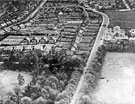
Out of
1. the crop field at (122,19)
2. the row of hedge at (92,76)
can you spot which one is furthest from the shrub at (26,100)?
the crop field at (122,19)

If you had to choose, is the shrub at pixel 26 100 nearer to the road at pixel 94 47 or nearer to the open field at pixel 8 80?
the open field at pixel 8 80

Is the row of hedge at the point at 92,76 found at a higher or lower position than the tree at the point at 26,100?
lower

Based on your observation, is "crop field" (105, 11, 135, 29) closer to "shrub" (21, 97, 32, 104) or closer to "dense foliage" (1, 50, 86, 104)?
"dense foliage" (1, 50, 86, 104)

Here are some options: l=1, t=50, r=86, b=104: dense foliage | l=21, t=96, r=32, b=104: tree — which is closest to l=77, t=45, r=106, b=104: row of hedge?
l=1, t=50, r=86, b=104: dense foliage

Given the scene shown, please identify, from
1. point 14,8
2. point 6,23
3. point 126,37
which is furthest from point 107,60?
point 14,8

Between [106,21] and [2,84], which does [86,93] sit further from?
[106,21]

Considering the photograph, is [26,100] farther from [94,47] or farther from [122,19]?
[122,19]
